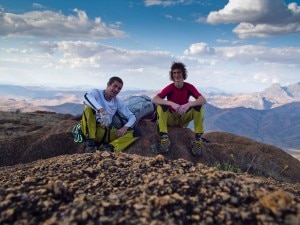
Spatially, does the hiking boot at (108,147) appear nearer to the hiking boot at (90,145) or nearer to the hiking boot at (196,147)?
the hiking boot at (90,145)

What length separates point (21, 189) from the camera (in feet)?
14.8

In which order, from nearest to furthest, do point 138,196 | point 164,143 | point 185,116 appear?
point 138,196
point 164,143
point 185,116

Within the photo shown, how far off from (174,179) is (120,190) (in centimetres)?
78

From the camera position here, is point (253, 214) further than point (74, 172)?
No

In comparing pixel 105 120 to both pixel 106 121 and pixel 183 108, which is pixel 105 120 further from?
pixel 183 108

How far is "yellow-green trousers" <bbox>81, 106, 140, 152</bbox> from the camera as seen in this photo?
11242 millimetres

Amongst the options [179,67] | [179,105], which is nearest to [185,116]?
[179,105]

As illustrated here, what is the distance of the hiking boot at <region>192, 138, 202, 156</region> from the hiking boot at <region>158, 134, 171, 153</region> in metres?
1.04

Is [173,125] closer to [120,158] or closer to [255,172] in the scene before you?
[255,172]

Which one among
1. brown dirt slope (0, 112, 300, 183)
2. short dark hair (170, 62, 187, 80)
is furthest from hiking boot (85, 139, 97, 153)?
short dark hair (170, 62, 187, 80)

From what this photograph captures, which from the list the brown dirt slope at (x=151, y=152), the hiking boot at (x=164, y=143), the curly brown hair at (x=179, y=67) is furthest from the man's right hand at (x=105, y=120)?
the curly brown hair at (x=179, y=67)

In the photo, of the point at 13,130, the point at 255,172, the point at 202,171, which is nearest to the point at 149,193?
the point at 202,171

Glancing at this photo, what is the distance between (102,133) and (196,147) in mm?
3547

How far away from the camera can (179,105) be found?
1185 cm
